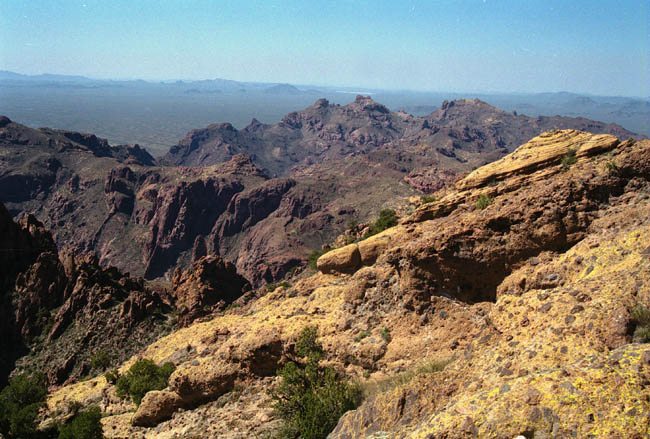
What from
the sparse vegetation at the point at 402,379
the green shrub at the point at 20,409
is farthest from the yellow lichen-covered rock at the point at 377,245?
the green shrub at the point at 20,409

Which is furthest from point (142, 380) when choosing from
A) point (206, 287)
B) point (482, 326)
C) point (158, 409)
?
point (206, 287)

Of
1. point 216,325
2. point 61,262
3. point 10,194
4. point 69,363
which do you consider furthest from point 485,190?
point 10,194

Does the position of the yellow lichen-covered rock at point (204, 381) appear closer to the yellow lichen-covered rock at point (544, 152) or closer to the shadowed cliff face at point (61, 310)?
the yellow lichen-covered rock at point (544, 152)

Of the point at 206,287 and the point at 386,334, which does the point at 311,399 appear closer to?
the point at 386,334

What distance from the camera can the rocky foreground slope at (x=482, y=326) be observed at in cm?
662

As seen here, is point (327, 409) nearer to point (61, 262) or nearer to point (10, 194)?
point (61, 262)

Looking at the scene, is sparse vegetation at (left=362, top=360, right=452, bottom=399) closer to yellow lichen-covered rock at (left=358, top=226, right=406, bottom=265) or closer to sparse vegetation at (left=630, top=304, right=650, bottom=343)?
sparse vegetation at (left=630, top=304, right=650, bottom=343)

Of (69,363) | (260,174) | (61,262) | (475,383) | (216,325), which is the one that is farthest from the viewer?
(260,174)

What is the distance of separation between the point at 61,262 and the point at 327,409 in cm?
5446

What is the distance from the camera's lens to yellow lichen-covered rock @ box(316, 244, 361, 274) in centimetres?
2639

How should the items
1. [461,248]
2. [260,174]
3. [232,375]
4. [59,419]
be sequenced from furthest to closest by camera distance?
[260,174]
[59,419]
[232,375]
[461,248]

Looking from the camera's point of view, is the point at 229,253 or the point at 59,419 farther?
the point at 229,253

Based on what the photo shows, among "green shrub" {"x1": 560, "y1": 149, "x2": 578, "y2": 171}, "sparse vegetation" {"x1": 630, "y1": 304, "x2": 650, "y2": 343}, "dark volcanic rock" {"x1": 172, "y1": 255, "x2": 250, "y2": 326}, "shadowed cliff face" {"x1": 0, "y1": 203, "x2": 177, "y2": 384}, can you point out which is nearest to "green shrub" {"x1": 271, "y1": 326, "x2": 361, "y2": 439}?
"sparse vegetation" {"x1": 630, "y1": 304, "x2": 650, "y2": 343}

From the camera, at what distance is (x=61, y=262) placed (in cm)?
5197
